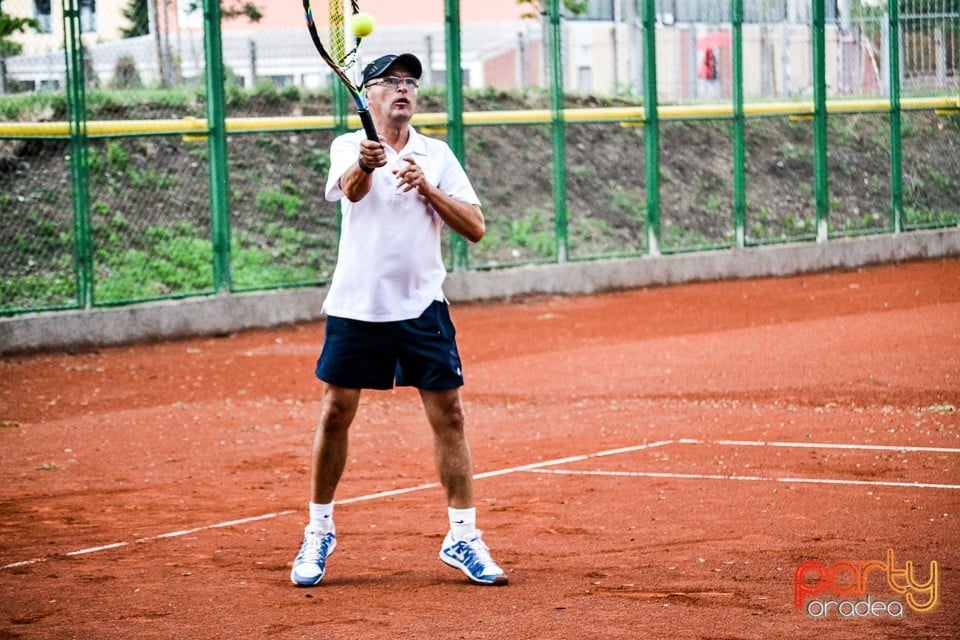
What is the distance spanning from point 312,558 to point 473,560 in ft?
2.20

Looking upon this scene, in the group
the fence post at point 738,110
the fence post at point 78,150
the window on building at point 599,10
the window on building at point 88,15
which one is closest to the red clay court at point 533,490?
the fence post at point 78,150

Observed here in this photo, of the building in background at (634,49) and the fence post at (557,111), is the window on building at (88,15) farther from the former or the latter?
the fence post at (557,111)

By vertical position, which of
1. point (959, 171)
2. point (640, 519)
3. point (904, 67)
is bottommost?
point (640, 519)

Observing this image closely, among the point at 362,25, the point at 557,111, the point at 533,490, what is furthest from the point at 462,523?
the point at 557,111

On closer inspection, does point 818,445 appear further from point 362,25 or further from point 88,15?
point 88,15

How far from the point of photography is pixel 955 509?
6.89 meters

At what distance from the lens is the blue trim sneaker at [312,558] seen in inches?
232

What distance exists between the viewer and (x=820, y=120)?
20.6 meters

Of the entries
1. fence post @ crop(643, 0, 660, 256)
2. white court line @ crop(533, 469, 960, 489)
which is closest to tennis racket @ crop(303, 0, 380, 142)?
white court line @ crop(533, 469, 960, 489)

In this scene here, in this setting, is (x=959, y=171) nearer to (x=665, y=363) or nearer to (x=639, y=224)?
(x=639, y=224)

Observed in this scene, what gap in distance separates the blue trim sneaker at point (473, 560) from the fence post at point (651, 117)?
13.3 m

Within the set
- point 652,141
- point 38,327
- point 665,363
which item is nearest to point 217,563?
point 665,363

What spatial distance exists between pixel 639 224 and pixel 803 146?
4902 mm

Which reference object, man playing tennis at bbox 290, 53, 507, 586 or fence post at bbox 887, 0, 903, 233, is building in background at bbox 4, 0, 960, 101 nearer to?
fence post at bbox 887, 0, 903, 233
